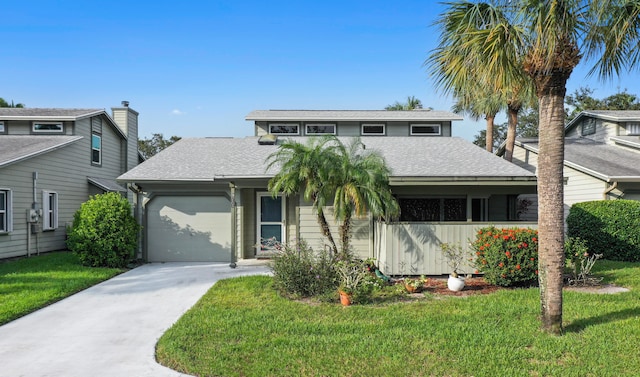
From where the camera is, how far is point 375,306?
647 centimetres

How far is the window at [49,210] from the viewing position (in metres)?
13.2

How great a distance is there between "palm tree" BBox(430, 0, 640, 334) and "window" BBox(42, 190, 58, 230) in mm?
14143

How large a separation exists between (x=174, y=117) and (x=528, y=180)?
742 inches

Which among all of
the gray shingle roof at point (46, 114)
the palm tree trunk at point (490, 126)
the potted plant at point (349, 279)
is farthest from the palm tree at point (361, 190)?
the palm tree trunk at point (490, 126)

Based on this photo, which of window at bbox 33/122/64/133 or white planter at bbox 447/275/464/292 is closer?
white planter at bbox 447/275/464/292

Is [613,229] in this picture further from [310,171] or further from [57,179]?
[57,179]

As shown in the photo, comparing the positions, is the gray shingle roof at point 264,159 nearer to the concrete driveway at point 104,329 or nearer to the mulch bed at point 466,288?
the mulch bed at point 466,288

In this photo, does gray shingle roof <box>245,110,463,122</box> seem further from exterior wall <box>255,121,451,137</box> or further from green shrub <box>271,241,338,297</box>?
green shrub <box>271,241,338,297</box>

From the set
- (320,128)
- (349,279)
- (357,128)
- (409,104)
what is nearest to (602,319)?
(349,279)

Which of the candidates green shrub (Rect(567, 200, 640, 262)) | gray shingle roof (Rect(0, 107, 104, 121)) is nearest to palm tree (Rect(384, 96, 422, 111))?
green shrub (Rect(567, 200, 640, 262))

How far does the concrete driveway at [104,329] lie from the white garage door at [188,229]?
82.9 inches

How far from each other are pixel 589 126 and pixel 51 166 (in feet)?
74.5

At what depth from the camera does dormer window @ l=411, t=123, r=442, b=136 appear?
53.9 ft

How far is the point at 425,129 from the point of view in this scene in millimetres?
16562
